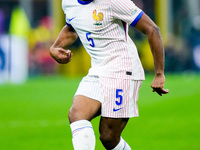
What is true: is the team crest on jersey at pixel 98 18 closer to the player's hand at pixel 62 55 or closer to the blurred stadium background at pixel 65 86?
the player's hand at pixel 62 55

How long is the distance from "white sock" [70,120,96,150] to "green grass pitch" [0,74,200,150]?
3071 millimetres

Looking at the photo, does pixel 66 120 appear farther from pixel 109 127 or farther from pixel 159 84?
pixel 159 84

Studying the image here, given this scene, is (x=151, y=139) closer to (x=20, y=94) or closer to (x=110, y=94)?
(x=110, y=94)

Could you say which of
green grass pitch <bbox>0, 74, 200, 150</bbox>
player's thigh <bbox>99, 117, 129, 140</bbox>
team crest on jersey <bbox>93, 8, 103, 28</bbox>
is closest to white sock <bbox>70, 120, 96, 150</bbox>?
player's thigh <bbox>99, 117, 129, 140</bbox>

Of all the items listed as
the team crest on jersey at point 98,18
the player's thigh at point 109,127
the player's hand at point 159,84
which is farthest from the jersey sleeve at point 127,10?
the player's thigh at point 109,127

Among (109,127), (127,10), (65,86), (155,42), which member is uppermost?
(127,10)

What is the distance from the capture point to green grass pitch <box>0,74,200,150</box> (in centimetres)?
907

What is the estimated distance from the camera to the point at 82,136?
543cm

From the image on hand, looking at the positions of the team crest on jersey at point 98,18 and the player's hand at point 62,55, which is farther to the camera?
the player's hand at point 62,55

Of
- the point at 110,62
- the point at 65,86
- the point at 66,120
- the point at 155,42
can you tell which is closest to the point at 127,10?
the point at 155,42

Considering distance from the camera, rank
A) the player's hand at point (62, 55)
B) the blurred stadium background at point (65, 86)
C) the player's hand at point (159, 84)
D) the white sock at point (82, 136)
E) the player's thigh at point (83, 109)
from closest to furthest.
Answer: the white sock at point (82, 136)
the player's thigh at point (83, 109)
the player's hand at point (159, 84)
the player's hand at point (62, 55)
the blurred stadium background at point (65, 86)

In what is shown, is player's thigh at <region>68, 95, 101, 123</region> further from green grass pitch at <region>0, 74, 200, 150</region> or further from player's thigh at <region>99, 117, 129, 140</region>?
green grass pitch at <region>0, 74, 200, 150</region>

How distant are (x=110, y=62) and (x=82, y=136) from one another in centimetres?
79

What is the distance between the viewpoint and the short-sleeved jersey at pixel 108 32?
5621mm
